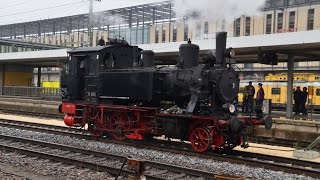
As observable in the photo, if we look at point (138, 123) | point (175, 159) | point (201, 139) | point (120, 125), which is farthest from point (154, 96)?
point (175, 159)

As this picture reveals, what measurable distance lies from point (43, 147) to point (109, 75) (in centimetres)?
325

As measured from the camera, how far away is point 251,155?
11.4 meters

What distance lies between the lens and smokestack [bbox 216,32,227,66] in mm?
11188

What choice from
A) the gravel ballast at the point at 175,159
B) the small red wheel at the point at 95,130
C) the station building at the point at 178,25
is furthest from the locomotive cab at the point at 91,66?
the station building at the point at 178,25

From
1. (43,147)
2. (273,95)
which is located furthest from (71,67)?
(273,95)

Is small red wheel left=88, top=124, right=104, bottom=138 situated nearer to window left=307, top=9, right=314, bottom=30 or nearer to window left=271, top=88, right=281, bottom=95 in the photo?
window left=271, top=88, right=281, bottom=95

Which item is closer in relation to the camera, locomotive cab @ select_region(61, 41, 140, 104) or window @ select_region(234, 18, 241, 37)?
locomotive cab @ select_region(61, 41, 140, 104)

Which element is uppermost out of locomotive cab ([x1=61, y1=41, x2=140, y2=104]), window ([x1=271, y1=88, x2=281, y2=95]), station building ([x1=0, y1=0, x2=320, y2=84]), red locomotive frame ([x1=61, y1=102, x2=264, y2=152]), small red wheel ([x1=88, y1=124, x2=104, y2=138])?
station building ([x1=0, y1=0, x2=320, y2=84])

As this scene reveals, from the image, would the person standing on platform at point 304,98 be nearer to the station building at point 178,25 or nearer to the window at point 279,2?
the station building at point 178,25

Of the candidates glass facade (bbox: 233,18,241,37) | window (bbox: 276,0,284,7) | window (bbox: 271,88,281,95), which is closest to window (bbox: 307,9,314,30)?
window (bbox: 276,0,284,7)

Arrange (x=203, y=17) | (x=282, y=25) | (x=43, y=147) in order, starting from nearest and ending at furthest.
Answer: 1. (x=43, y=147)
2. (x=203, y=17)
3. (x=282, y=25)

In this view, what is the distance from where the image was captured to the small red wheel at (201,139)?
1129 centimetres

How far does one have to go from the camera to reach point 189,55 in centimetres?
1199

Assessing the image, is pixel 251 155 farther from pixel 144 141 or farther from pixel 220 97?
pixel 144 141
